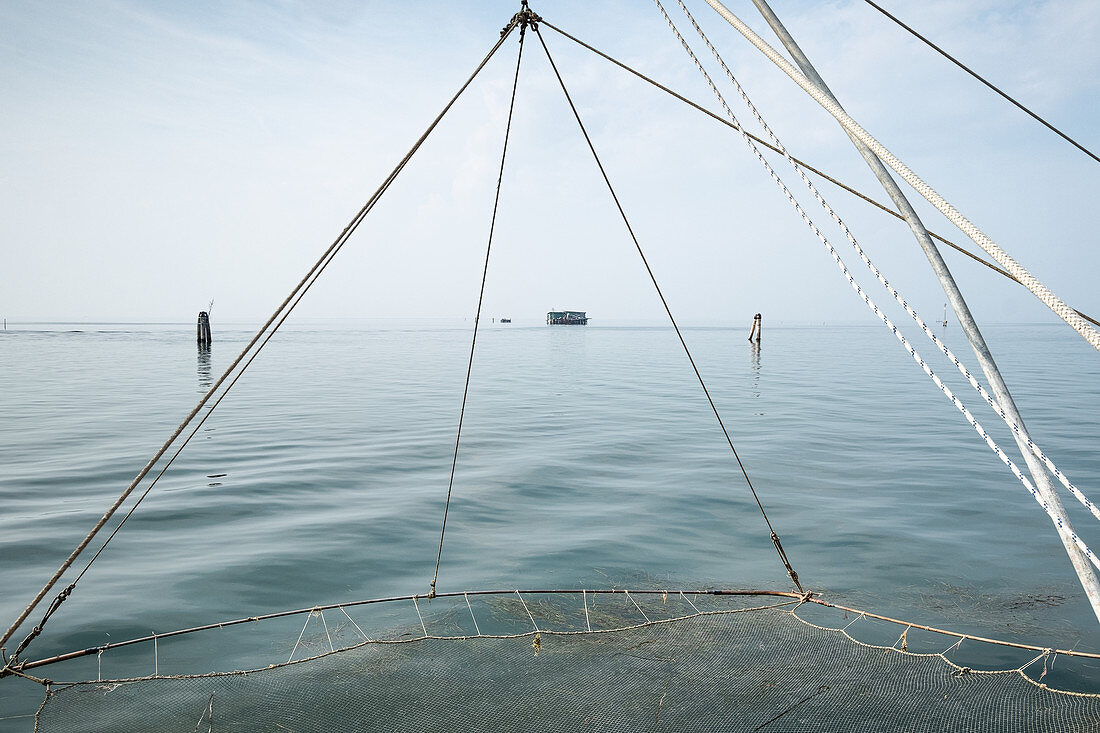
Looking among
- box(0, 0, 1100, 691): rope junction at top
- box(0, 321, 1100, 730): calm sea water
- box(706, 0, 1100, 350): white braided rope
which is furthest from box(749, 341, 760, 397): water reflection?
box(706, 0, 1100, 350): white braided rope

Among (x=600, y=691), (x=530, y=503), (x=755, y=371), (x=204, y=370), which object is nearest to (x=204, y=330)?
(x=204, y=370)

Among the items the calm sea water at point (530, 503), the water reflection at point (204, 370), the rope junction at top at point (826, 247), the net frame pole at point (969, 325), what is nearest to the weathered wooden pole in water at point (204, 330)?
the water reflection at point (204, 370)

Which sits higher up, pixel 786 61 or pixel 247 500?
pixel 786 61

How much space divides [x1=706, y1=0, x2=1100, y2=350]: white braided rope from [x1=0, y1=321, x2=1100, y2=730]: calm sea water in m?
3.26

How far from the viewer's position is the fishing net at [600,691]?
3.23 meters

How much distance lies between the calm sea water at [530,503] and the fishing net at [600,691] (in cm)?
123

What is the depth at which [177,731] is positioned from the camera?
10.5 ft

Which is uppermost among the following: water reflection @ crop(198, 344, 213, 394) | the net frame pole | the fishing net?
the net frame pole

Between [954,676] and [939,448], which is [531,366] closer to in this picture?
[939,448]

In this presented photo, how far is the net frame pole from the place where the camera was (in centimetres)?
283

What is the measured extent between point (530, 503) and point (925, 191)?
6.10 meters

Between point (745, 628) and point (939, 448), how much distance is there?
934cm

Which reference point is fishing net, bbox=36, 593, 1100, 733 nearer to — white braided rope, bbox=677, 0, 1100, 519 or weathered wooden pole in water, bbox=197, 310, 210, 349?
white braided rope, bbox=677, 0, 1100, 519

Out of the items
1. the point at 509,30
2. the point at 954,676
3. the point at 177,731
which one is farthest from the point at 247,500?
the point at 954,676
